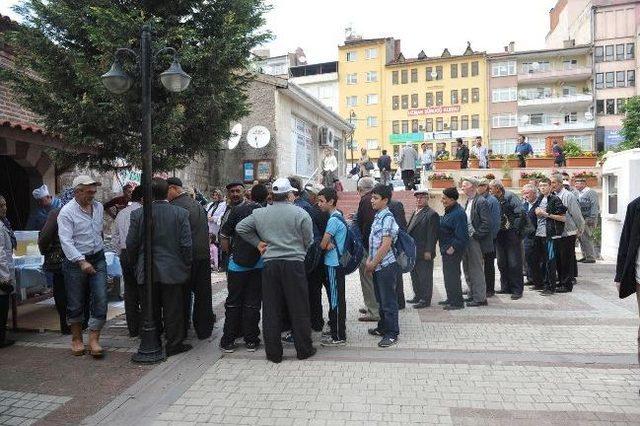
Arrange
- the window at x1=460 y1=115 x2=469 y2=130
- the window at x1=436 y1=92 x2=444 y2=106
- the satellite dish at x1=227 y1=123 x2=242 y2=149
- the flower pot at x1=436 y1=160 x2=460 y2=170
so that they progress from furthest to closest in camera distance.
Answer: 1. the window at x1=436 y1=92 x2=444 y2=106
2. the window at x1=460 y1=115 x2=469 y2=130
3. the flower pot at x1=436 y1=160 x2=460 y2=170
4. the satellite dish at x1=227 y1=123 x2=242 y2=149

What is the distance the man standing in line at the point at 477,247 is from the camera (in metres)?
7.98

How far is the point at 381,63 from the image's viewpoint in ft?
205

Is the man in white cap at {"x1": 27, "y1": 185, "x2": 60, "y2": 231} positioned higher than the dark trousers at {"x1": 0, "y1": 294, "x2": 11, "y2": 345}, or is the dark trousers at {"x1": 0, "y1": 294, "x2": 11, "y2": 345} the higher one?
the man in white cap at {"x1": 27, "y1": 185, "x2": 60, "y2": 231}

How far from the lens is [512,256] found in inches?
340

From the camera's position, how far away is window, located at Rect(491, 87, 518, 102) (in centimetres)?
5672

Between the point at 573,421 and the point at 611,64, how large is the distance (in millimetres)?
59538

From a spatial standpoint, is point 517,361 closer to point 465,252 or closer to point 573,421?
point 573,421

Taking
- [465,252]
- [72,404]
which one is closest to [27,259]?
[72,404]

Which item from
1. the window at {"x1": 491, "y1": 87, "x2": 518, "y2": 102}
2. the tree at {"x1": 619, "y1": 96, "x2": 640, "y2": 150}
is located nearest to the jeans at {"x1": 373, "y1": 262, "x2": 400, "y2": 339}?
the tree at {"x1": 619, "y1": 96, "x2": 640, "y2": 150}

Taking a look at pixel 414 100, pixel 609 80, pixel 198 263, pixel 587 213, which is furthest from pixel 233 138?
pixel 609 80

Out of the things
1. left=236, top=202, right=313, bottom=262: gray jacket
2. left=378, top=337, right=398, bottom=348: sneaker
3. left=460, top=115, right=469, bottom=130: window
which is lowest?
left=378, top=337, right=398, bottom=348: sneaker

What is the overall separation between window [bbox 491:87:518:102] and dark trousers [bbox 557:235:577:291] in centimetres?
5239

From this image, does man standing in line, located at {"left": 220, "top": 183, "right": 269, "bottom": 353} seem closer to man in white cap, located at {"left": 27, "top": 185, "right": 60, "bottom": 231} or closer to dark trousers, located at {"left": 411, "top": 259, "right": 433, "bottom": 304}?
dark trousers, located at {"left": 411, "top": 259, "right": 433, "bottom": 304}

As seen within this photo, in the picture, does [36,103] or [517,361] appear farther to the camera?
[36,103]
